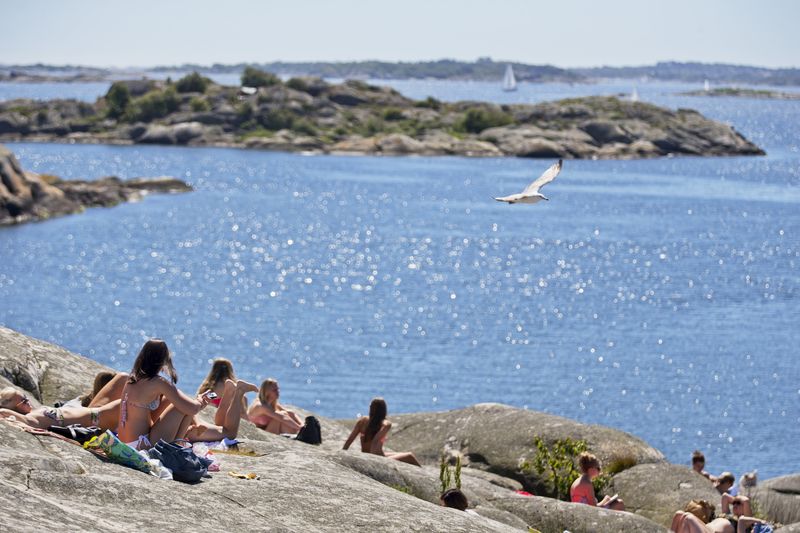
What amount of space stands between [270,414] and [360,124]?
145 m

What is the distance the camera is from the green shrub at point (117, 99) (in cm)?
16188

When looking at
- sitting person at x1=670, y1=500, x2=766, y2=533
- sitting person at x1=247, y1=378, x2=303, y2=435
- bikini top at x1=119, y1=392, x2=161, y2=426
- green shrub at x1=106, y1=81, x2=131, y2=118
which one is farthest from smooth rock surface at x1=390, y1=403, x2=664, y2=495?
green shrub at x1=106, y1=81, x2=131, y2=118

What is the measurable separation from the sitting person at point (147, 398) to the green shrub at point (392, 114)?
150982 mm

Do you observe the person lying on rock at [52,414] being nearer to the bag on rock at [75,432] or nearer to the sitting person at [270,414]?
the bag on rock at [75,432]

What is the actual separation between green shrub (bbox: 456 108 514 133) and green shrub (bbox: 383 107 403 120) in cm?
901

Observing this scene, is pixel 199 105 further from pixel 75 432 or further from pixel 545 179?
pixel 75 432

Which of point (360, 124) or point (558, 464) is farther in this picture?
point (360, 124)

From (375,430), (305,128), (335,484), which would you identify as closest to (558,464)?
(375,430)

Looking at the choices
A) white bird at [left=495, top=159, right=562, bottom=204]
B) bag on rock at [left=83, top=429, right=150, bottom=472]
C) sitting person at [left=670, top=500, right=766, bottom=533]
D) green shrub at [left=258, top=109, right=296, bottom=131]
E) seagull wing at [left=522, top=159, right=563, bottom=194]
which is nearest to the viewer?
bag on rock at [left=83, top=429, right=150, bottom=472]

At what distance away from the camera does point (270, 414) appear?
1695 centimetres

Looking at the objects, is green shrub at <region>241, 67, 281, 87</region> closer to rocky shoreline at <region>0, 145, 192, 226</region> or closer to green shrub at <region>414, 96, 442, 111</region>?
green shrub at <region>414, 96, 442, 111</region>

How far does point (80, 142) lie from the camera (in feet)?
529

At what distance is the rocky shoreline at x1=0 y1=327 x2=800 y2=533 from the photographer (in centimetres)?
904

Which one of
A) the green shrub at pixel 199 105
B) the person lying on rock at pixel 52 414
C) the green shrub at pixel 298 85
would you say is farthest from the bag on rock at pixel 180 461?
the green shrub at pixel 298 85
